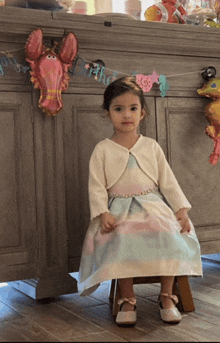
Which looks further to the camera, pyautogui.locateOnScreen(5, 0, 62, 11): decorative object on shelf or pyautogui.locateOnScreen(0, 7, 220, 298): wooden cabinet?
pyautogui.locateOnScreen(5, 0, 62, 11): decorative object on shelf

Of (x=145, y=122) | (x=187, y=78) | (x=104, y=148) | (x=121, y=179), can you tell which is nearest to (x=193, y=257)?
(x=121, y=179)

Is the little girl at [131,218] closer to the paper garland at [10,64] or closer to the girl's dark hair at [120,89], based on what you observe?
the girl's dark hair at [120,89]

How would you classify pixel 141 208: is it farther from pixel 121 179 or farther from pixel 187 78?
pixel 187 78

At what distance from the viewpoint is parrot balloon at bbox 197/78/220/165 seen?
190 cm

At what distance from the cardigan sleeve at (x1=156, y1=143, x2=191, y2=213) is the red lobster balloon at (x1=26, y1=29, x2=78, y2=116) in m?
0.38

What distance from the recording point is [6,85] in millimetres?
1632

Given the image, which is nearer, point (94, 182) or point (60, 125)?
point (94, 182)

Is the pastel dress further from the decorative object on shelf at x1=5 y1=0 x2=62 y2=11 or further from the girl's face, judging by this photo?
the decorative object on shelf at x1=5 y1=0 x2=62 y2=11

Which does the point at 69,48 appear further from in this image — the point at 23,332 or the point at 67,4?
the point at 23,332

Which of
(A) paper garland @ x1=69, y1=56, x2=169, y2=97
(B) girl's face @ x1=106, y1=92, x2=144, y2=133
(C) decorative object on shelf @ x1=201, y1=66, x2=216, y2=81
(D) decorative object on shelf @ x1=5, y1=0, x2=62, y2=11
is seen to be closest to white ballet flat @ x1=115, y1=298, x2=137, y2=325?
(B) girl's face @ x1=106, y1=92, x2=144, y2=133

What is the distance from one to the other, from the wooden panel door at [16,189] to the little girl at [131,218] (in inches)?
8.8

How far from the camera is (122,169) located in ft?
5.14

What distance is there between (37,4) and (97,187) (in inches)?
28.0

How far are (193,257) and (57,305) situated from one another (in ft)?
1.61
